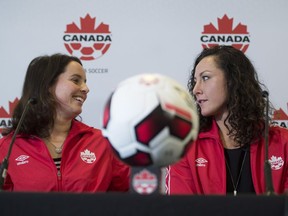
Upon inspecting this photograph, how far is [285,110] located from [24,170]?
108 cm

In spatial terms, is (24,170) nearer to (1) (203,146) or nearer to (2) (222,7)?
(1) (203,146)

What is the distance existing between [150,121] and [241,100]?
0.89m

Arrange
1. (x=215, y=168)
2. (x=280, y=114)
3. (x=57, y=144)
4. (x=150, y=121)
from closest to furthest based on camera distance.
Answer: (x=150, y=121)
(x=215, y=168)
(x=57, y=144)
(x=280, y=114)

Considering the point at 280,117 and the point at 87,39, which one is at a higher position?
the point at 87,39

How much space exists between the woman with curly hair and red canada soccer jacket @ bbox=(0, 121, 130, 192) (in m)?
0.21

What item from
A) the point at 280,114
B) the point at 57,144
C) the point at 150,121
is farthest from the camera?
the point at 280,114

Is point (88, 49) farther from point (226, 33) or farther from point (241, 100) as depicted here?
point (241, 100)

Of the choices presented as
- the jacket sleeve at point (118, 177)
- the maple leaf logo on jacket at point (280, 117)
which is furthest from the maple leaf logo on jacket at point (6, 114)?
the maple leaf logo on jacket at point (280, 117)

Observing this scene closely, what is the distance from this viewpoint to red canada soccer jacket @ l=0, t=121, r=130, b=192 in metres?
1.38

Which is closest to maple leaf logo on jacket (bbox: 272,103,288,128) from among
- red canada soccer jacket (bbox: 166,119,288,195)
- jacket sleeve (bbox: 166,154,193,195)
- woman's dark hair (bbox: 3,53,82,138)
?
red canada soccer jacket (bbox: 166,119,288,195)

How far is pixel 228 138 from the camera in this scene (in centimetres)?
143

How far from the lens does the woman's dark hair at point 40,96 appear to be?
1.51 m

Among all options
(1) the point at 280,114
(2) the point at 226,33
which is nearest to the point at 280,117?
(1) the point at 280,114

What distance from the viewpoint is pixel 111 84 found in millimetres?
1865
